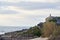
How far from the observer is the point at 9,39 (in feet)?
190

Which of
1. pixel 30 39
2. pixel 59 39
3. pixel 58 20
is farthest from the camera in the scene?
pixel 58 20

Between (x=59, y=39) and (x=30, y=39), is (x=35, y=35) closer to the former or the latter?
(x=30, y=39)

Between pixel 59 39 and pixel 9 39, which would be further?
pixel 9 39

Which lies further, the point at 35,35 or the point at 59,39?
the point at 35,35

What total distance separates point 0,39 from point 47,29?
27.8 feet

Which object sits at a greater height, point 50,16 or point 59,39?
point 50,16

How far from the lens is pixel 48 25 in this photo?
194ft

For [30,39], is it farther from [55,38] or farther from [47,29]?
[55,38]

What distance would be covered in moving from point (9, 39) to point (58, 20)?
1940 cm

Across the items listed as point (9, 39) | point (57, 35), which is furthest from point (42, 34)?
point (57, 35)

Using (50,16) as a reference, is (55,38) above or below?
below

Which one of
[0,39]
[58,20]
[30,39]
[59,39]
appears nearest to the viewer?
[59,39]

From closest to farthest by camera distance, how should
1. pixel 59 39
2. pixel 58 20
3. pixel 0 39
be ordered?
pixel 59 39, pixel 0 39, pixel 58 20

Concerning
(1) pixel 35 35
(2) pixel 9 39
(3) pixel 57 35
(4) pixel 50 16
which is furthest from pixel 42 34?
(4) pixel 50 16
